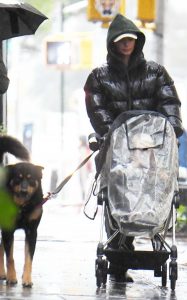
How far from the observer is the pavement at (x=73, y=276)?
6.62 m

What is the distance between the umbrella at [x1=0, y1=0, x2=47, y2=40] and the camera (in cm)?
420

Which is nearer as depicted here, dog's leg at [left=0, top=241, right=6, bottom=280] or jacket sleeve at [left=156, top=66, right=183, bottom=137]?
jacket sleeve at [left=156, top=66, right=183, bottom=137]

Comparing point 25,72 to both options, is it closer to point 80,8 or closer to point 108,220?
point 80,8

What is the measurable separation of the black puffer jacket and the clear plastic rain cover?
1.48ft

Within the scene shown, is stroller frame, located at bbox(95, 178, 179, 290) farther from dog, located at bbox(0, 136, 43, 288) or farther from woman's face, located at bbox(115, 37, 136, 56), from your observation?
woman's face, located at bbox(115, 37, 136, 56)

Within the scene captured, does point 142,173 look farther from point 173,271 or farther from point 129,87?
point 129,87

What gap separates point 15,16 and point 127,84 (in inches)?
91.5

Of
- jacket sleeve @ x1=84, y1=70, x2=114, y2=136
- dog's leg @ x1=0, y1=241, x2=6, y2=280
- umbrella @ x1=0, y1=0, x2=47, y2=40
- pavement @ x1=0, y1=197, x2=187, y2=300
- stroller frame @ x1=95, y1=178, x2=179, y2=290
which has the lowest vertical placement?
pavement @ x1=0, y1=197, x2=187, y2=300

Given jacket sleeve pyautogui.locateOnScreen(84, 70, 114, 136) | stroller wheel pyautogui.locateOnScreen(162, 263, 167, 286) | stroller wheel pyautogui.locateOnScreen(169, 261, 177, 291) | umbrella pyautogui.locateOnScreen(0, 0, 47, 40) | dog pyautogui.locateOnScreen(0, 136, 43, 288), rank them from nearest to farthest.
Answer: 1. umbrella pyautogui.locateOnScreen(0, 0, 47, 40)
2. stroller wheel pyautogui.locateOnScreen(169, 261, 177, 291)
3. dog pyautogui.locateOnScreen(0, 136, 43, 288)
4. stroller wheel pyautogui.locateOnScreen(162, 263, 167, 286)
5. jacket sleeve pyautogui.locateOnScreen(84, 70, 114, 136)

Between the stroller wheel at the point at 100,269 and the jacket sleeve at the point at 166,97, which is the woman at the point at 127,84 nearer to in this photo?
the jacket sleeve at the point at 166,97

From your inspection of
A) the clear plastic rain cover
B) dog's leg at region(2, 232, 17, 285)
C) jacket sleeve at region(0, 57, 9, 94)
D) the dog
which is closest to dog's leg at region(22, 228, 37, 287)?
Result: the dog

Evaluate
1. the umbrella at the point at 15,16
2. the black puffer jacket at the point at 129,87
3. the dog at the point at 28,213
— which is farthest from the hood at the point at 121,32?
the dog at the point at 28,213

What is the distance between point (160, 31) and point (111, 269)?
15664 millimetres

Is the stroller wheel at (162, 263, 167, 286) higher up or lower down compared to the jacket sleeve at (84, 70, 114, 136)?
lower down
